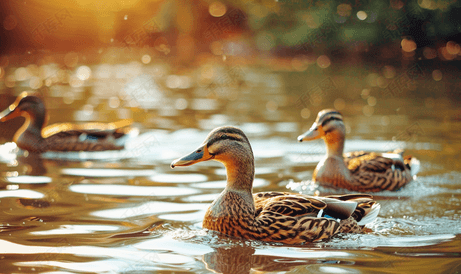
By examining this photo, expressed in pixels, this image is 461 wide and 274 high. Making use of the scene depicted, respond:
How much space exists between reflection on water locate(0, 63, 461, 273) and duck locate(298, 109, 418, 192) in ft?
0.56

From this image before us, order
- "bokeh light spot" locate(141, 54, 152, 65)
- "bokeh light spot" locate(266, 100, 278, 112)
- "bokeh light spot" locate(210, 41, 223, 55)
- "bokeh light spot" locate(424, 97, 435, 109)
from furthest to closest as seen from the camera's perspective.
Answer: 1. "bokeh light spot" locate(210, 41, 223, 55)
2. "bokeh light spot" locate(141, 54, 152, 65)
3. "bokeh light spot" locate(424, 97, 435, 109)
4. "bokeh light spot" locate(266, 100, 278, 112)

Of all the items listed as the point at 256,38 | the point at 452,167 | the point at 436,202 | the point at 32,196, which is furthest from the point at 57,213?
the point at 256,38

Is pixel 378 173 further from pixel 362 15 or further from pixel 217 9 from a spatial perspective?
pixel 217 9

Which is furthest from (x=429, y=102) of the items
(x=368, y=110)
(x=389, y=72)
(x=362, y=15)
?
(x=362, y=15)

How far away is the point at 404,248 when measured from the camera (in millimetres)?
5504

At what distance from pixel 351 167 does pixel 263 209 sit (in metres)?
3.06

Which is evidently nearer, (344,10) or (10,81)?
(10,81)

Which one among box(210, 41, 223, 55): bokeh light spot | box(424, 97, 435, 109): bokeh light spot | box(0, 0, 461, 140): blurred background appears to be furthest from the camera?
box(210, 41, 223, 55): bokeh light spot

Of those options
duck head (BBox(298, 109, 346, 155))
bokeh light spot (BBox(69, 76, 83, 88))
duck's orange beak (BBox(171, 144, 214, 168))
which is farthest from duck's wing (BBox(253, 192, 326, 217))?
bokeh light spot (BBox(69, 76, 83, 88))

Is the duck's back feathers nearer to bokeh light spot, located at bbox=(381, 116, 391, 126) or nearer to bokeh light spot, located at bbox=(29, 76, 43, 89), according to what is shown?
bokeh light spot, located at bbox=(381, 116, 391, 126)

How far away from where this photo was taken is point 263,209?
574cm

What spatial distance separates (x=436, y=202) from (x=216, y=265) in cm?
359

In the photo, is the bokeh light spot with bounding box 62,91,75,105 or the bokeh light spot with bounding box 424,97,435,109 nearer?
the bokeh light spot with bounding box 424,97,435,109

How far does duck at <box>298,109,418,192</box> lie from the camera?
26.8ft
